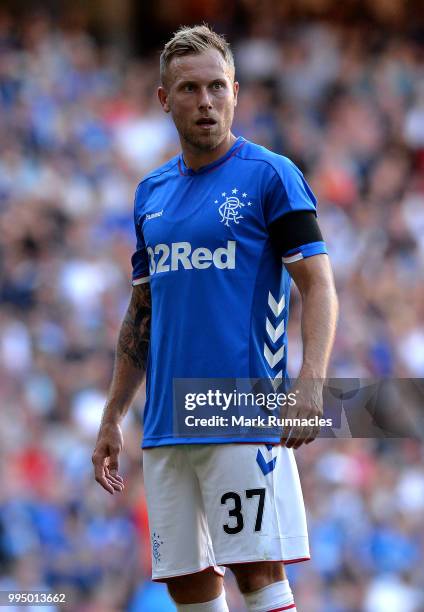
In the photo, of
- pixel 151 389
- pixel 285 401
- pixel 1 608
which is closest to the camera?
pixel 285 401

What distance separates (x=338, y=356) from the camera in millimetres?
12508

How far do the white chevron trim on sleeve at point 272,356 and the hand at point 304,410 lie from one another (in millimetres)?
289

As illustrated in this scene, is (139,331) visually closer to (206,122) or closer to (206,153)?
(206,153)

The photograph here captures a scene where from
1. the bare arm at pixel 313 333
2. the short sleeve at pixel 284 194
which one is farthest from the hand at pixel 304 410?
the short sleeve at pixel 284 194

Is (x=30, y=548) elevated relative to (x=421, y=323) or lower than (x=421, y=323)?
lower

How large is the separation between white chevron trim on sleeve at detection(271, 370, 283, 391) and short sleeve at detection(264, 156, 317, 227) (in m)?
0.54

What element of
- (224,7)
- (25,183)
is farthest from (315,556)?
(224,7)

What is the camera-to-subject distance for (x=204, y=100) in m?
4.81

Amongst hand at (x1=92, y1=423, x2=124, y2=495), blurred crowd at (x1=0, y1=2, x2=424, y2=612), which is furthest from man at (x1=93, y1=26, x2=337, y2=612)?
blurred crowd at (x1=0, y1=2, x2=424, y2=612)

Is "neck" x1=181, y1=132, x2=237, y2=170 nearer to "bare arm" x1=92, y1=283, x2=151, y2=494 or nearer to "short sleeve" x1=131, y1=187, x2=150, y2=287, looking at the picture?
"short sleeve" x1=131, y1=187, x2=150, y2=287

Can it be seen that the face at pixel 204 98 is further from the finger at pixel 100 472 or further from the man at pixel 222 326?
the finger at pixel 100 472

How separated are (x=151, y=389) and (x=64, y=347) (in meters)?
6.37

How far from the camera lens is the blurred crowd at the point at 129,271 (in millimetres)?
9898

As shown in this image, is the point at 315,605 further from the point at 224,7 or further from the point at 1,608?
the point at 224,7
